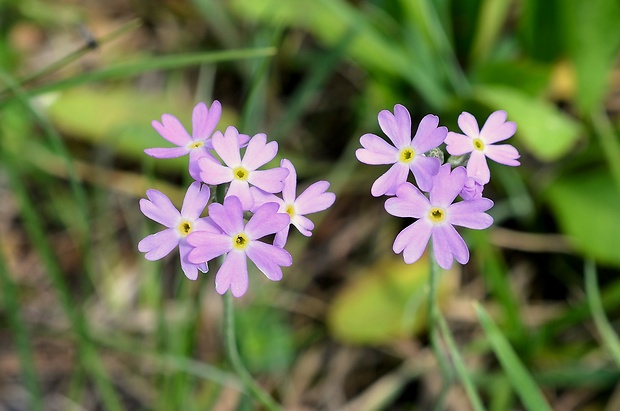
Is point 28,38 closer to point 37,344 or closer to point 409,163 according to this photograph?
point 37,344

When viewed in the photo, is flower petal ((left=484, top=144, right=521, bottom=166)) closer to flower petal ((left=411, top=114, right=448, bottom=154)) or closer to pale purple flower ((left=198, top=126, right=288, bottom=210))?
flower petal ((left=411, top=114, right=448, bottom=154))

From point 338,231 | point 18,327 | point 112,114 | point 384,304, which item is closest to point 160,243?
point 18,327

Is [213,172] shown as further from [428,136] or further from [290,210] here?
[428,136]

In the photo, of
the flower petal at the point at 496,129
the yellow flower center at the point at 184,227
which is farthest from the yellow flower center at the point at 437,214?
the yellow flower center at the point at 184,227

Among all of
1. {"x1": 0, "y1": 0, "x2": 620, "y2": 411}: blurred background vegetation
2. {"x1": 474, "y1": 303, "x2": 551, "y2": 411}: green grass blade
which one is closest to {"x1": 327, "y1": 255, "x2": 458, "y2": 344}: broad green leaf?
{"x1": 0, "y1": 0, "x2": 620, "y2": 411}: blurred background vegetation

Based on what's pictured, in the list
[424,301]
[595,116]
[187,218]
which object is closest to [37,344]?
[424,301]
